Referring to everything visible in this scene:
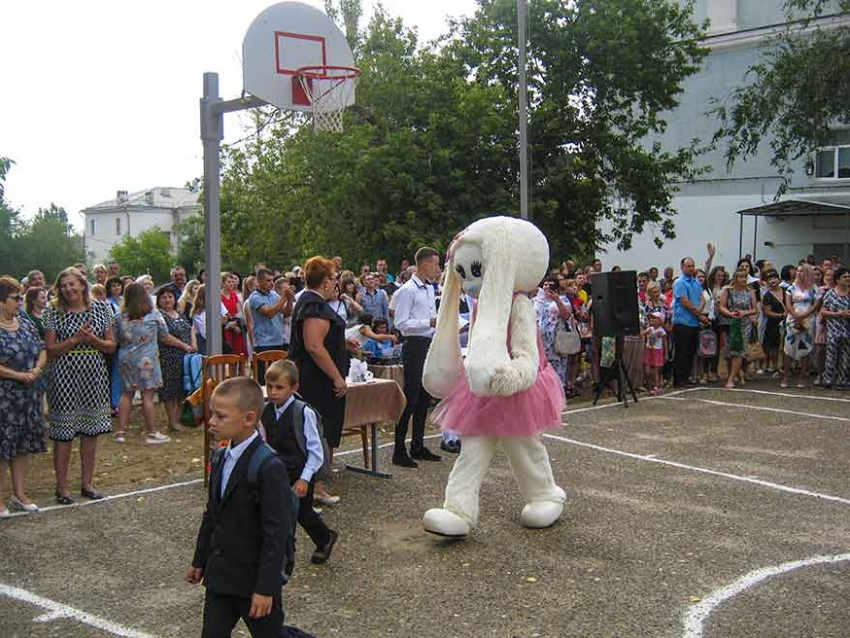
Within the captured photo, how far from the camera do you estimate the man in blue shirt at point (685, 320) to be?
1391cm

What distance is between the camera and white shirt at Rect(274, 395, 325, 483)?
5.29m

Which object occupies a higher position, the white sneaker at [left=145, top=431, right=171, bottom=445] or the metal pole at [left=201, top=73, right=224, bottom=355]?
the metal pole at [left=201, top=73, right=224, bottom=355]

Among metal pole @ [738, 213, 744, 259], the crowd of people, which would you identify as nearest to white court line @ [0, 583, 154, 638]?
the crowd of people

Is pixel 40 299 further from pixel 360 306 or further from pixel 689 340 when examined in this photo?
pixel 689 340

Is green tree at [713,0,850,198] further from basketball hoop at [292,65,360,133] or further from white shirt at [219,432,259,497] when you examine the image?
white shirt at [219,432,259,497]

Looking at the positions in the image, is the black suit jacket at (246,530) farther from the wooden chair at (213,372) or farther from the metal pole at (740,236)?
the metal pole at (740,236)

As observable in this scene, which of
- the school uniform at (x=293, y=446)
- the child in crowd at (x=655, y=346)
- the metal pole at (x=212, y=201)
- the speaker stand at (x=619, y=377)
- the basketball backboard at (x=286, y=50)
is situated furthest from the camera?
the child in crowd at (x=655, y=346)

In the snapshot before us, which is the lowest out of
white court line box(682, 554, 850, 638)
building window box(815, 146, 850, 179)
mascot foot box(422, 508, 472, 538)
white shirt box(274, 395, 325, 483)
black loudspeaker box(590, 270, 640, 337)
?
white court line box(682, 554, 850, 638)

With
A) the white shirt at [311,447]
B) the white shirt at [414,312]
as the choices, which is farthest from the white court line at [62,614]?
the white shirt at [414,312]

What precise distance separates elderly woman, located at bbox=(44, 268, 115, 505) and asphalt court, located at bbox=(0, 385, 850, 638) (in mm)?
553

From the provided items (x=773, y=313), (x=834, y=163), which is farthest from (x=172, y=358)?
(x=834, y=163)

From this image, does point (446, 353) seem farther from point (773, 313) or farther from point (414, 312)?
point (773, 313)

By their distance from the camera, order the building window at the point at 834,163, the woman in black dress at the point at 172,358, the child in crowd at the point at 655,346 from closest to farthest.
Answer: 1. the woman in black dress at the point at 172,358
2. the child in crowd at the point at 655,346
3. the building window at the point at 834,163

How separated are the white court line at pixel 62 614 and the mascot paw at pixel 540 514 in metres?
2.84
